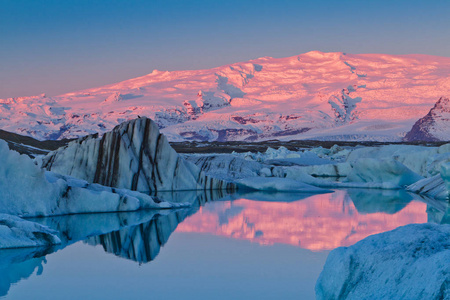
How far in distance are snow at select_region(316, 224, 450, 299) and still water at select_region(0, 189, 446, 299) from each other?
612 mm

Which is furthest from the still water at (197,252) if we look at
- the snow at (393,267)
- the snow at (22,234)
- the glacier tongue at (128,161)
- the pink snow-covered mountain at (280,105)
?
the pink snow-covered mountain at (280,105)

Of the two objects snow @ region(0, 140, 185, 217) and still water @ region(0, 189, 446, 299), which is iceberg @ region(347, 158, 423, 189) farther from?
snow @ region(0, 140, 185, 217)

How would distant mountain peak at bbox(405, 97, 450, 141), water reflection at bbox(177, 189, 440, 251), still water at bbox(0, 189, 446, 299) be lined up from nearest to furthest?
1. still water at bbox(0, 189, 446, 299)
2. water reflection at bbox(177, 189, 440, 251)
3. distant mountain peak at bbox(405, 97, 450, 141)

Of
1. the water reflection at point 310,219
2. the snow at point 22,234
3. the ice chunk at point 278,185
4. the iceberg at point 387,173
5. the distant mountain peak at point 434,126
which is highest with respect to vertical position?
the snow at point 22,234

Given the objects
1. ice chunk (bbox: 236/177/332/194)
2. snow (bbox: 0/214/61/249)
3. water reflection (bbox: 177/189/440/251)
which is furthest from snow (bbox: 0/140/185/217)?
ice chunk (bbox: 236/177/332/194)

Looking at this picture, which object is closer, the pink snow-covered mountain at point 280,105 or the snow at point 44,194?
the snow at point 44,194

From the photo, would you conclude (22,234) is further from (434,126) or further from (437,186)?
(434,126)

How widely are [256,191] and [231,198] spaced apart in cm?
231

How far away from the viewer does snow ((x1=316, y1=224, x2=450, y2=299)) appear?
3.18m

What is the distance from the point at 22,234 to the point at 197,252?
2002 millimetres

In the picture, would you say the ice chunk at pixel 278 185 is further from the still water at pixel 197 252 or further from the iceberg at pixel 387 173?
the still water at pixel 197 252

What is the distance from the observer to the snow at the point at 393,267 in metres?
3.18

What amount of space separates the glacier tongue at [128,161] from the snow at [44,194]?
3.14m

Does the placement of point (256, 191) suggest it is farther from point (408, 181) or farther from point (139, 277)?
point (139, 277)
